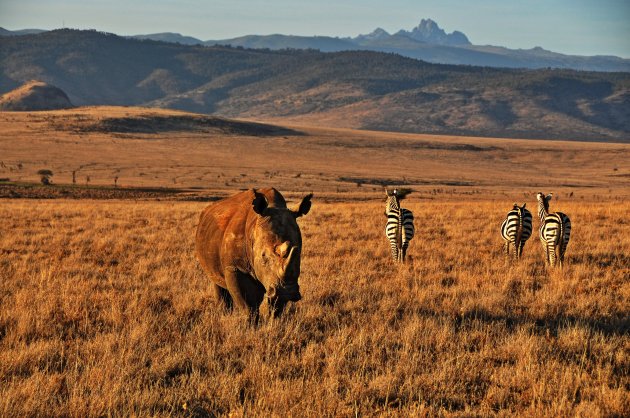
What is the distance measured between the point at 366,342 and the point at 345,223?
14.6m

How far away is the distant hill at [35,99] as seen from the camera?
160 metres

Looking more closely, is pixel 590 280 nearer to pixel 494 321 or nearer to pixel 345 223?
pixel 494 321

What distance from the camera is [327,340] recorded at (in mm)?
7934

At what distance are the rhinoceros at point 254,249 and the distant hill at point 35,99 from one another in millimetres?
→ 162998

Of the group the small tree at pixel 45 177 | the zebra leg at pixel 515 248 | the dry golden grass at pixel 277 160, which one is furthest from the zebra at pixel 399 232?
the small tree at pixel 45 177

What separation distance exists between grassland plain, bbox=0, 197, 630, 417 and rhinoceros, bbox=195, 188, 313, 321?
19.1 inches

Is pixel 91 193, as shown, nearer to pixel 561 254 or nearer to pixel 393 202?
pixel 393 202

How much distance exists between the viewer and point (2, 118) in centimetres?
9938

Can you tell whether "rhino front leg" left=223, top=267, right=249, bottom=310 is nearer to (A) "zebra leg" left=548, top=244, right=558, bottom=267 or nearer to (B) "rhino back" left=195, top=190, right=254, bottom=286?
(B) "rhino back" left=195, top=190, right=254, bottom=286

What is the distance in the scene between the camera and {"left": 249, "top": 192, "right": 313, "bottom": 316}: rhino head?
6824mm

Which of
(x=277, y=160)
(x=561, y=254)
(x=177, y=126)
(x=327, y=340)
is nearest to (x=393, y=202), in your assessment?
(x=561, y=254)

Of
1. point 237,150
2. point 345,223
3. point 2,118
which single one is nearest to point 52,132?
point 2,118

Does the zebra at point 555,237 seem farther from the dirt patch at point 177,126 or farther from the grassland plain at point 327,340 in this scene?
the dirt patch at point 177,126

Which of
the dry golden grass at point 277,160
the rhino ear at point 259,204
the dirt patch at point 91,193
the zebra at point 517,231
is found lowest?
the dirt patch at point 91,193
